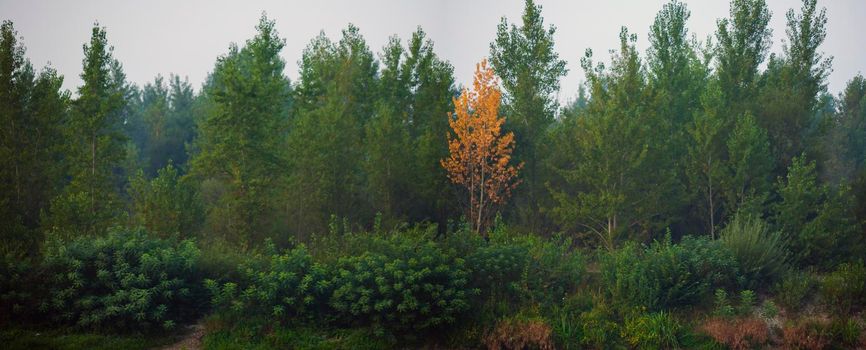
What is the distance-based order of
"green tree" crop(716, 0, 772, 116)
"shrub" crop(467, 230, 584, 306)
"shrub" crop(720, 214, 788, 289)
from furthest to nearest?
"green tree" crop(716, 0, 772, 116) → "shrub" crop(720, 214, 788, 289) → "shrub" crop(467, 230, 584, 306)

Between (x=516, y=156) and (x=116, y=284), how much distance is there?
1531 cm

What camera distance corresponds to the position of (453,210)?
23828 millimetres

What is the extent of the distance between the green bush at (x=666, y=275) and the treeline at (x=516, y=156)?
493cm

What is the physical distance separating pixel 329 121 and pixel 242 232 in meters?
5.17

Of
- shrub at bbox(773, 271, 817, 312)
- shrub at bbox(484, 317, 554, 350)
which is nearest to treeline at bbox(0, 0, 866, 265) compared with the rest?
shrub at bbox(773, 271, 817, 312)

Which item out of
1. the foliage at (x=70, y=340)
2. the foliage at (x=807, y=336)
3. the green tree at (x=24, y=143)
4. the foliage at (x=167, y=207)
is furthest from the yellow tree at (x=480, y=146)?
the green tree at (x=24, y=143)

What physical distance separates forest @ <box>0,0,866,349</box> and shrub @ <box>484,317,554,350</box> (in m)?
0.06

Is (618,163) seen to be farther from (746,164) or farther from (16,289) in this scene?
(16,289)

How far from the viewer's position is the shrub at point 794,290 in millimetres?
15180

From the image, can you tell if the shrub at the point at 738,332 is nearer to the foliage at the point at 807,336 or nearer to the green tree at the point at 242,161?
the foliage at the point at 807,336

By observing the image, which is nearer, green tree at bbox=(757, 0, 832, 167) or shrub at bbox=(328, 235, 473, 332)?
shrub at bbox=(328, 235, 473, 332)

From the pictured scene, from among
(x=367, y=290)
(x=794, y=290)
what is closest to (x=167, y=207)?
(x=367, y=290)

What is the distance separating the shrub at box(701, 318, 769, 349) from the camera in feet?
43.7

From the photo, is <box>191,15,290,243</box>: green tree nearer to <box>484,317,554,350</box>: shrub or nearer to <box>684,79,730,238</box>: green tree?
<box>484,317,554,350</box>: shrub
